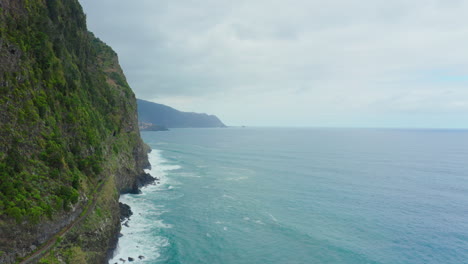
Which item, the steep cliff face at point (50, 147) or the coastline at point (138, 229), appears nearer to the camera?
the steep cliff face at point (50, 147)

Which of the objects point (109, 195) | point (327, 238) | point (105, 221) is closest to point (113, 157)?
point (109, 195)

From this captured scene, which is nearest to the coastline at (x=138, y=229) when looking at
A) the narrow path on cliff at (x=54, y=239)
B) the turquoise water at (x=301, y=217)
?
the turquoise water at (x=301, y=217)

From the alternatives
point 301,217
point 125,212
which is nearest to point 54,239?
point 125,212

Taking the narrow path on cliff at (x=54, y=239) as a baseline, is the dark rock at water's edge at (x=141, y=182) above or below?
below

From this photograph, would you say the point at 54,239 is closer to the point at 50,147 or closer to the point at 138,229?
the point at 50,147

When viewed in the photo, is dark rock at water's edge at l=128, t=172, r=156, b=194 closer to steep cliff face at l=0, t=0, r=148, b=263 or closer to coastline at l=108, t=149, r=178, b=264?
coastline at l=108, t=149, r=178, b=264

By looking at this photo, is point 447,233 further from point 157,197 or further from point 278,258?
point 157,197

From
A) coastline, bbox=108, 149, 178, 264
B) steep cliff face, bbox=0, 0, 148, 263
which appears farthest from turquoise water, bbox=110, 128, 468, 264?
steep cliff face, bbox=0, 0, 148, 263

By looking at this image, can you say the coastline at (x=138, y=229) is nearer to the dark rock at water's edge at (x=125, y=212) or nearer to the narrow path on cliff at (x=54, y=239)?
the dark rock at water's edge at (x=125, y=212)

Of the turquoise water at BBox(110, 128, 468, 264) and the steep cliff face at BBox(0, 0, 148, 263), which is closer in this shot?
the steep cliff face at BBox(0, 0, 148, 263)
